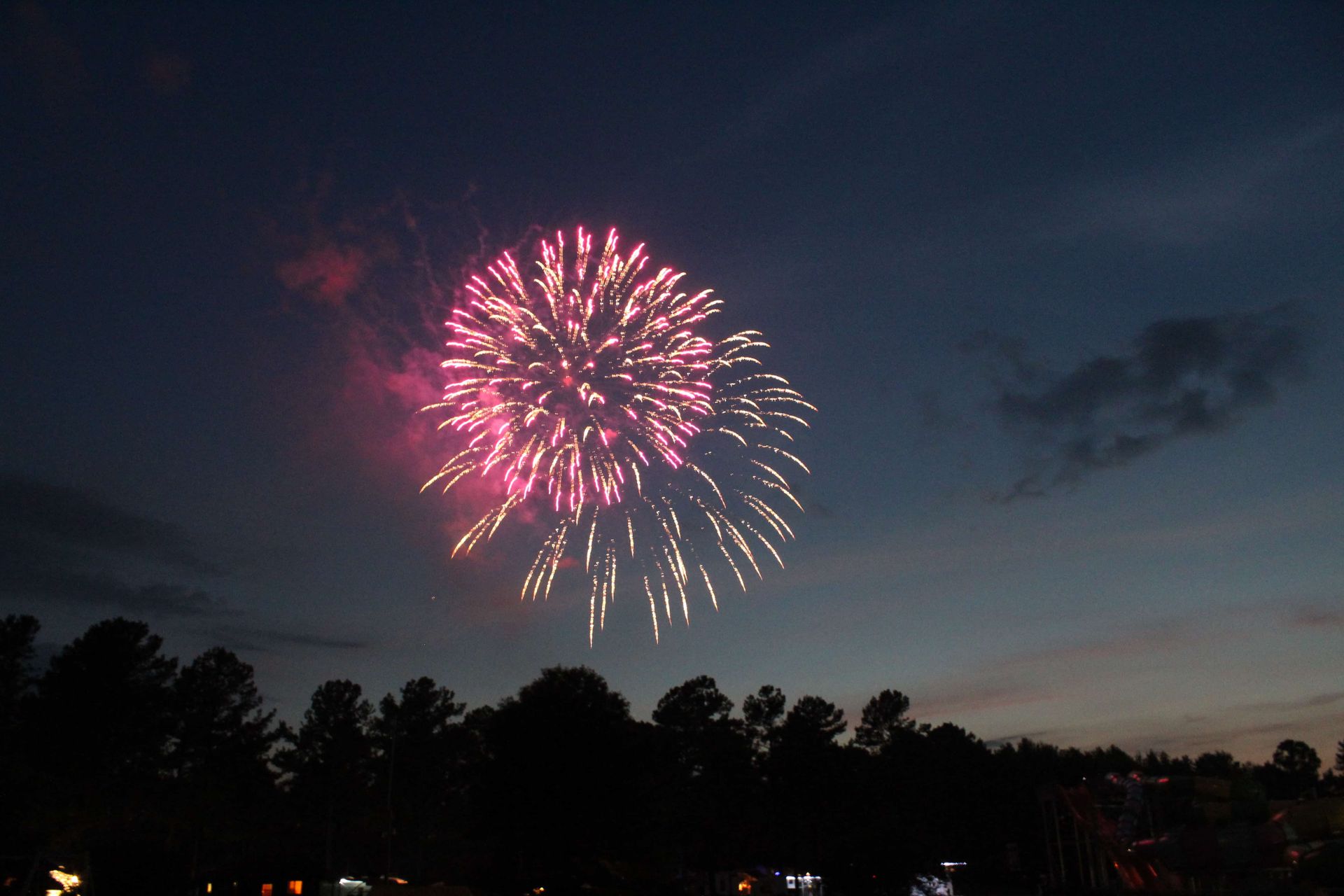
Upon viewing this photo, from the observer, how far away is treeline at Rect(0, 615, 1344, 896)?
150 feet

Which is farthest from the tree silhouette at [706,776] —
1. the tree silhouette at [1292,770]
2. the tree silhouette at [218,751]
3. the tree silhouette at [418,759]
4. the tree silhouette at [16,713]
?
the tree silhouette at [1292,770]

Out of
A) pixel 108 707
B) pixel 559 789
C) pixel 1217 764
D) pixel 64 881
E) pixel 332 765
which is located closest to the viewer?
pixel 64 881

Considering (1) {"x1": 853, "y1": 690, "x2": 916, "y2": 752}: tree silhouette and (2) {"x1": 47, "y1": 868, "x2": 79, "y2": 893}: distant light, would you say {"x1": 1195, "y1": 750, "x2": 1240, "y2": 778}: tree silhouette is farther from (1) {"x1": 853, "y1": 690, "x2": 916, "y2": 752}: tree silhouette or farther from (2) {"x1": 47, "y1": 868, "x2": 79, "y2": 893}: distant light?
(2) {"x1": 47, "y1": 868, "x2": 79, "y2": 893}: distant light

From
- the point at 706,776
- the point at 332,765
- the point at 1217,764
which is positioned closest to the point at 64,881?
the point at 332,765

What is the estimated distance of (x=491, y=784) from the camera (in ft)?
155

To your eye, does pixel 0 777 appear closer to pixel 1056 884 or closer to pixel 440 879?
pixel 440 879

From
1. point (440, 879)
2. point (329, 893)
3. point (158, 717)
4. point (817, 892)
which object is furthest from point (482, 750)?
point (817, 892)

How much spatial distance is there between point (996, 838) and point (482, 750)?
5402cm

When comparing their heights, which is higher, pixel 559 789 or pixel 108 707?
pixel 108 707

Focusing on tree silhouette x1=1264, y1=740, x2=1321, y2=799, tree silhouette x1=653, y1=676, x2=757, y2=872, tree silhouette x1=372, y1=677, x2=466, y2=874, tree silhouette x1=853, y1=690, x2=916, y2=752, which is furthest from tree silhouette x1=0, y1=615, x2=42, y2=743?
tree silhouette x1=1264, y1=740, x2=1321, y2=799

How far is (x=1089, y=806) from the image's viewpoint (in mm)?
43594

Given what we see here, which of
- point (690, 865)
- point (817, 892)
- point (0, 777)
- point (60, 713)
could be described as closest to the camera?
point (0, 777)

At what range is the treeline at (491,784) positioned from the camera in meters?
45.8

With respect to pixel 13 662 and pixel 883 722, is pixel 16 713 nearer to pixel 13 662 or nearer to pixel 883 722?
pixel 13 662
